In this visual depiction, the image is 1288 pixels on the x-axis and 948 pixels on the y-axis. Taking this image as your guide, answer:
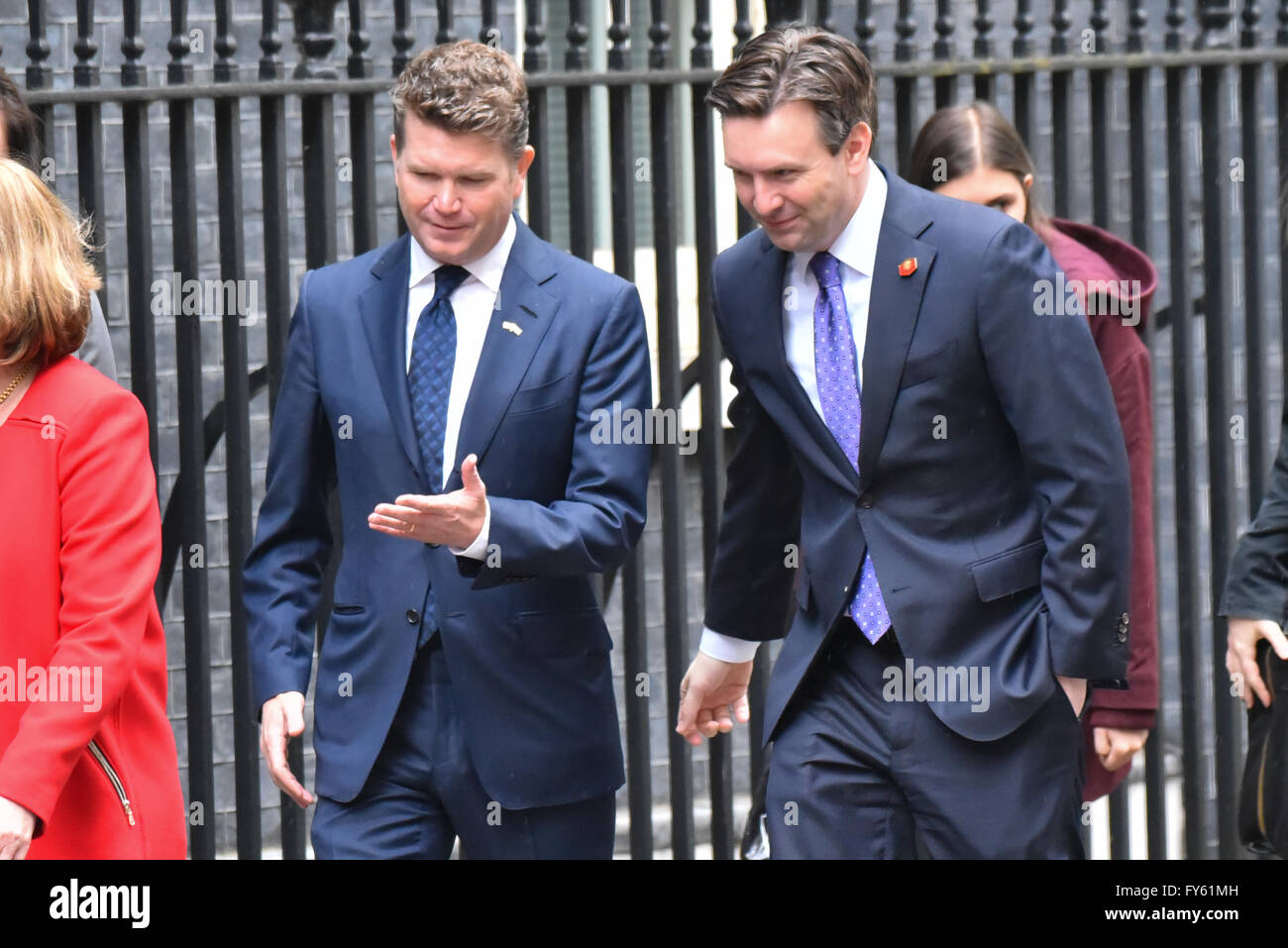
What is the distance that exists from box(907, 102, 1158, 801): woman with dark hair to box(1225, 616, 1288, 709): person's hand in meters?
0.21

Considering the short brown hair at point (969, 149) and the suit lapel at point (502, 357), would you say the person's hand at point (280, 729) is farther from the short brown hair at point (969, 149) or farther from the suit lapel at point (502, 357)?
the short brown hair at point (969, 149)

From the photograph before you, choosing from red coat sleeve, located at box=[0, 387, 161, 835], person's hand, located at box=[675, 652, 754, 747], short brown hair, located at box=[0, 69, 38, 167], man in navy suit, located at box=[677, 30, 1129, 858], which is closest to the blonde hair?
red coat sleeve, located at box=[0, 387, 161, 835]

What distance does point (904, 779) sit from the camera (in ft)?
12.0

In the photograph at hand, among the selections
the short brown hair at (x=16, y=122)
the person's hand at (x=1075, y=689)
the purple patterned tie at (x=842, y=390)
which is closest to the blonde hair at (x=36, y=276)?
the short brown hair at (x=16, y=122)

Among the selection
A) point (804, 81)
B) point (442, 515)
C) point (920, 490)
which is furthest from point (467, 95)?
point (920, 490)

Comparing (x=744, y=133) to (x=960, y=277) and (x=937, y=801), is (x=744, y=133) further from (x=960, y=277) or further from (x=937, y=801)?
(x=937, y=801)

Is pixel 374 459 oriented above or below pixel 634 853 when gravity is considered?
above

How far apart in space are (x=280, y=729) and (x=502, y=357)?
831mm

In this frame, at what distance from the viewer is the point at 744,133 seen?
3.63 metres

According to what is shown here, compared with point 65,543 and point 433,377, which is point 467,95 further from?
point 65,543

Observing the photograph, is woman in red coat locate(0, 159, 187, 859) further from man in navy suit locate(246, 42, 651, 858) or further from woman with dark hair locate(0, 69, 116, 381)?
woman with dark hair locate(0, 69, 116, 381)

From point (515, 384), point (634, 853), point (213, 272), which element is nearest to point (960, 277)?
point (515, 384)

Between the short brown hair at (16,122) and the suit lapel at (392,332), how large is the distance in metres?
0.98

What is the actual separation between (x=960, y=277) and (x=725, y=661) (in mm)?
977
